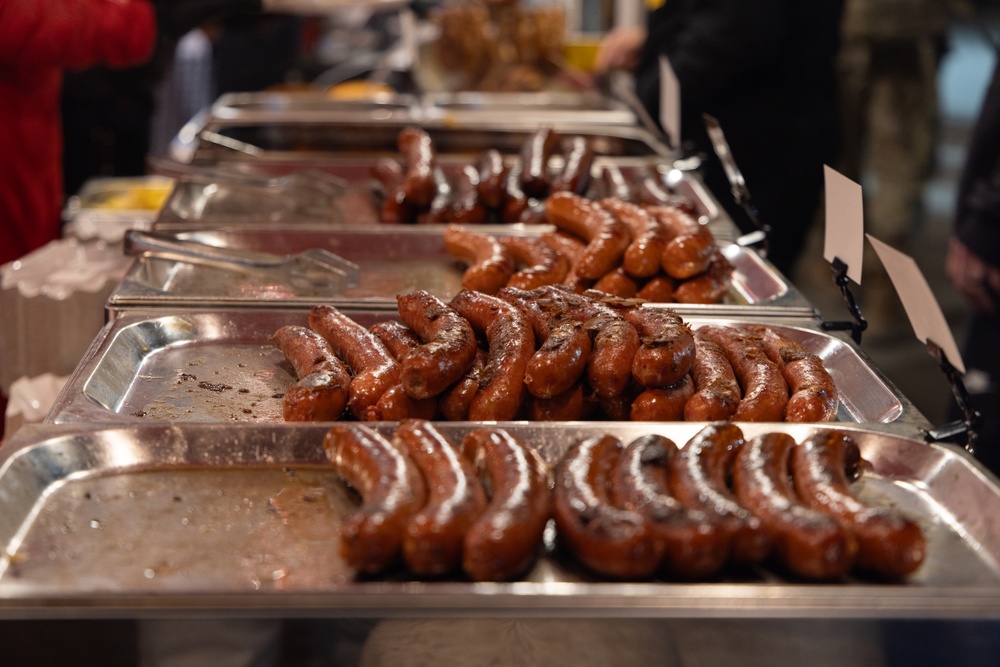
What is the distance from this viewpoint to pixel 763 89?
5.12 m

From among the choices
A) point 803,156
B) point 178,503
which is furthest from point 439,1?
point 178,503

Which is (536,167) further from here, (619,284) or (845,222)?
(845,222)

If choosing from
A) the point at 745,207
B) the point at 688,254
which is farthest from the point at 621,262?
the point at 745,207

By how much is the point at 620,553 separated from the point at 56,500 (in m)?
1.03

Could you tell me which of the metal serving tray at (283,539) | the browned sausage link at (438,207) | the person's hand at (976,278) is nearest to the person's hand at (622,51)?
the person's hand at (976,278)

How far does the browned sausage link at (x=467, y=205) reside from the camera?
356 cm

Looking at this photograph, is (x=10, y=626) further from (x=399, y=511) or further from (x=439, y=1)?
(x=439, y=1)

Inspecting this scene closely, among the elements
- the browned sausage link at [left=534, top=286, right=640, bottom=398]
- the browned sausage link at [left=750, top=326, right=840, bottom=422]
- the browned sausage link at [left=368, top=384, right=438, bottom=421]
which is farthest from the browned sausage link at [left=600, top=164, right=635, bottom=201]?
the browned sausage link at [left=368, top=384, right=438, bottom=421]

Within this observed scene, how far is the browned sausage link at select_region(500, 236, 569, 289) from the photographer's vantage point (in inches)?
107

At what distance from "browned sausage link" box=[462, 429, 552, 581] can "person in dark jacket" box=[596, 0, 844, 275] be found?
3.04m

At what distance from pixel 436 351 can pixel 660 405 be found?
0.49m

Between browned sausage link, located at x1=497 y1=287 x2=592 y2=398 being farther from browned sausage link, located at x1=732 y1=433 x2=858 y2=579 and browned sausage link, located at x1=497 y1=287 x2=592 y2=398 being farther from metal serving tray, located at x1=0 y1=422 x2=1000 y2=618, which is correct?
browned sausage link, located at x1=732 y1=433 x2=858 y2=579

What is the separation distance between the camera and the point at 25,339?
329 cm

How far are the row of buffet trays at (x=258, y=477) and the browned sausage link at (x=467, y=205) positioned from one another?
353 millimetres
